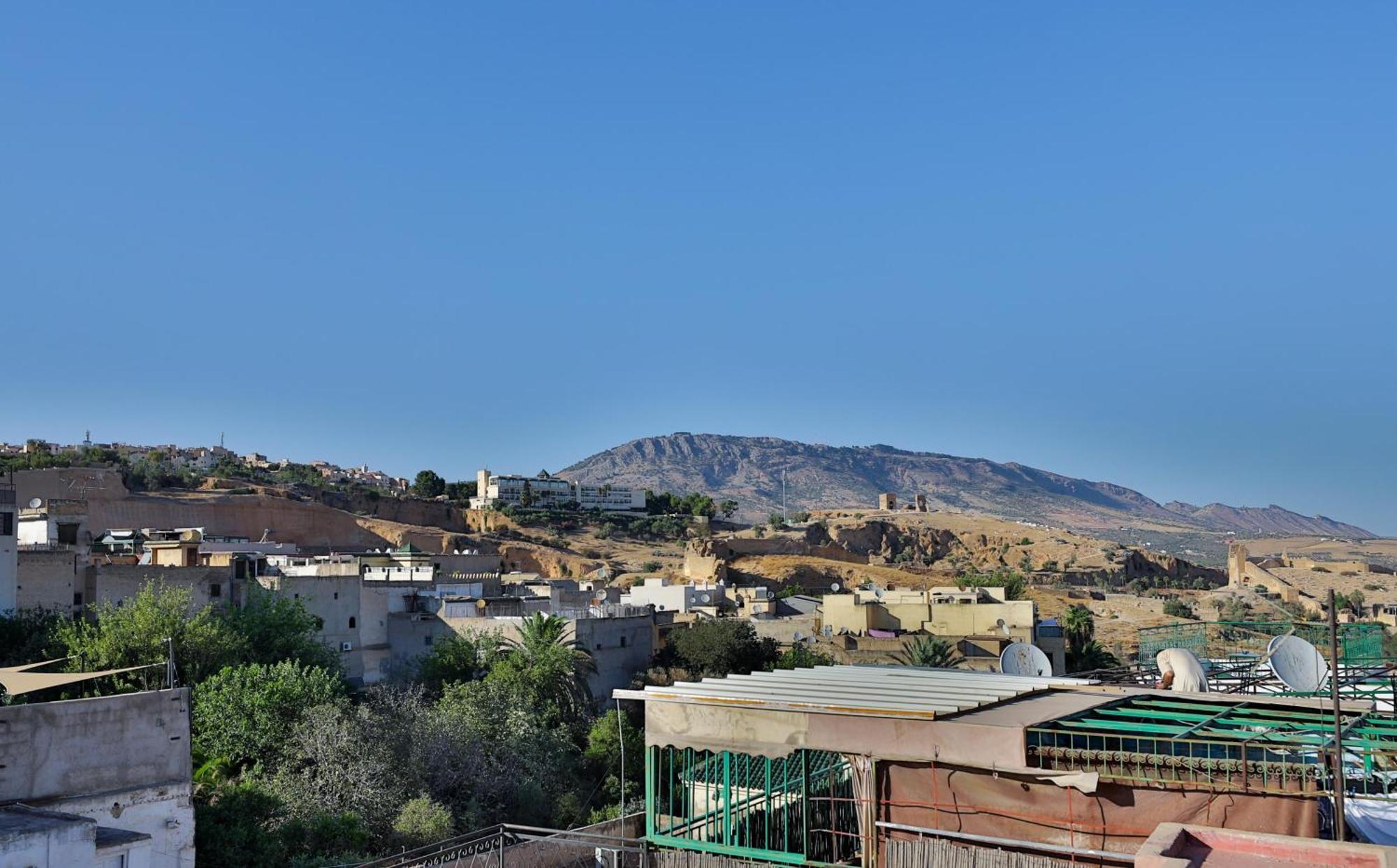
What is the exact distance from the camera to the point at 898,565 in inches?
2827

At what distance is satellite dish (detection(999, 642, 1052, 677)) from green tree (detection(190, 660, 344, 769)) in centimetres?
1215

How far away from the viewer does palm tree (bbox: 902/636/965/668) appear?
27125mm

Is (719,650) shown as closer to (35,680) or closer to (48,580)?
(48,580)

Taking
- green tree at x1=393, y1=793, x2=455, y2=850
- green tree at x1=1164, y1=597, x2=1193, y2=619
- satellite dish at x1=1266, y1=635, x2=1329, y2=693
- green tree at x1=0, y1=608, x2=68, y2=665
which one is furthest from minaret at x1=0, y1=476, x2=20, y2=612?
green tree at x1=1164, y1=597, x2=1193, y2=619

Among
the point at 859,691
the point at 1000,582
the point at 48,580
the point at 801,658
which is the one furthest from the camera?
the point at 1000,582

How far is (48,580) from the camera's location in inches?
970

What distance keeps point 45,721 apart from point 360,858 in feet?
17.0

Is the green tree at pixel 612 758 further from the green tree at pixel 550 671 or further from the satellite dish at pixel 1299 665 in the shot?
the satellite dish at pixel 1299 665

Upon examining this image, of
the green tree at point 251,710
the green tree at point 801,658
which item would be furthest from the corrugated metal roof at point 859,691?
the green tree at point 801,658

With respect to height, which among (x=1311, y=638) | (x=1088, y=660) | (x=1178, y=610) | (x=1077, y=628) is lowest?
(x=1178, y=610)

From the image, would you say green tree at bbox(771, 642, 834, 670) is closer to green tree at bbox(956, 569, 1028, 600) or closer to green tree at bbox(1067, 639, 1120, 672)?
green tree at bbox(1067, 639, 1120, 672)

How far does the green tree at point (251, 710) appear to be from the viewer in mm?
20297

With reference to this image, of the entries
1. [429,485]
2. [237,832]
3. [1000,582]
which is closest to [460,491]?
[429,485]

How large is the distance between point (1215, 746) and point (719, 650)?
67.3 feet
